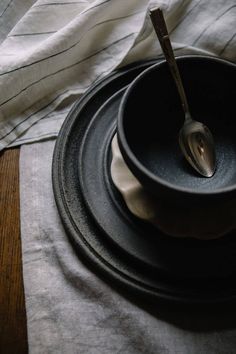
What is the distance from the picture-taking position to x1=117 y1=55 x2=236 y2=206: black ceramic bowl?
0.48m

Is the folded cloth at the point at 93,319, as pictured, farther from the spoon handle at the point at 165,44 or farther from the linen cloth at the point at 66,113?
the spoon handle at the point at 165,44

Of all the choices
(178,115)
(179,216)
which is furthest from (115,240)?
(178,115)

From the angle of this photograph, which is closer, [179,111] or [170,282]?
[170,282]

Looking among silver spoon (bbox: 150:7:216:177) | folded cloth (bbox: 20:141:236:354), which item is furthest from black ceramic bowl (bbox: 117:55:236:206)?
folded cloth (bbox: 20:141:236:354)

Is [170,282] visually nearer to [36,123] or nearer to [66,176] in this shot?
[66,176]

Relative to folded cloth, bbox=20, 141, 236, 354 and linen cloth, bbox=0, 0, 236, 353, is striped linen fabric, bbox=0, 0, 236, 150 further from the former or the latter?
folded cloth, bbox=20, 141, 236, 354

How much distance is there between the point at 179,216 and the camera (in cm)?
44

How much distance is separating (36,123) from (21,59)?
8cm

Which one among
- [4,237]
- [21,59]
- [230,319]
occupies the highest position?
[21,59]

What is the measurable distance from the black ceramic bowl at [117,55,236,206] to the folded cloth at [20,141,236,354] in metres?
0.13

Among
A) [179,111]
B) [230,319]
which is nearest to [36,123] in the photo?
[179,111]

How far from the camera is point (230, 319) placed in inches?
17.1

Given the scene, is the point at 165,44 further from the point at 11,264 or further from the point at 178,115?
the point at 11,264

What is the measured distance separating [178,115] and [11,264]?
10.2 inches
